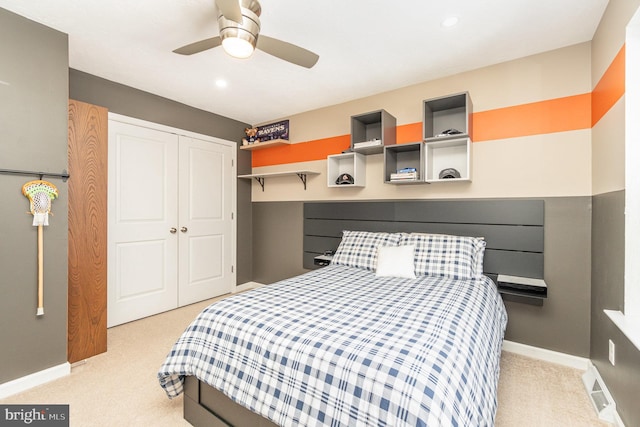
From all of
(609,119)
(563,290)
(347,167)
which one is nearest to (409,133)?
(347,167)

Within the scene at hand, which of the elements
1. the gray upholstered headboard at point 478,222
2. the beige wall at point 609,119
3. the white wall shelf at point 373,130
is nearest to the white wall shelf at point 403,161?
the white wall shelf at point 373,130

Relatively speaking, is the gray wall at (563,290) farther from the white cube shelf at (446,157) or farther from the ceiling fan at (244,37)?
the ceiling fan at (244,37)

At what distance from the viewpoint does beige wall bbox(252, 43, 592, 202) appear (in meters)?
2.26

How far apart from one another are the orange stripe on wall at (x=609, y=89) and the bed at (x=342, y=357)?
1.41 meters

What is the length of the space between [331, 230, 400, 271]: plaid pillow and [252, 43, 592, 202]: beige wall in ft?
1.77

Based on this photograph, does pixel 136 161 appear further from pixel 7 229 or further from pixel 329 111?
pixel 329 111

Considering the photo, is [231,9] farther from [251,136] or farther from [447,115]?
[251,136]

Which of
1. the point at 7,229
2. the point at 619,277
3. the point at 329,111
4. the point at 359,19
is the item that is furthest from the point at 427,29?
the point at 7,229

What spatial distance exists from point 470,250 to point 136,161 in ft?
11.0

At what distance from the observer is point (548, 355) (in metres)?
2.36

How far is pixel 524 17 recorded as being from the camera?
196cm

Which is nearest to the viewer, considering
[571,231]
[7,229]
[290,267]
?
[7,229]

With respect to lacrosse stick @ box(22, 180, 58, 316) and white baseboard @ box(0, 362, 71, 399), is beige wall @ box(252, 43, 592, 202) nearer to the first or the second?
lacrosse stick @ box(22, 180, 58, 316)

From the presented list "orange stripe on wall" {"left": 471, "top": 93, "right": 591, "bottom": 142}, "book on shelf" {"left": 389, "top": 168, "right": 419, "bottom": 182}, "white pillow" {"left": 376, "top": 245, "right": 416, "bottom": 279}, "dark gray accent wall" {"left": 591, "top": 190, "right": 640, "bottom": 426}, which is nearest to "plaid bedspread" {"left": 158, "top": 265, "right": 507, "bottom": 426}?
"white pillow" {"left": 376, "top": 245, "right": 416, "bottom": 279}
